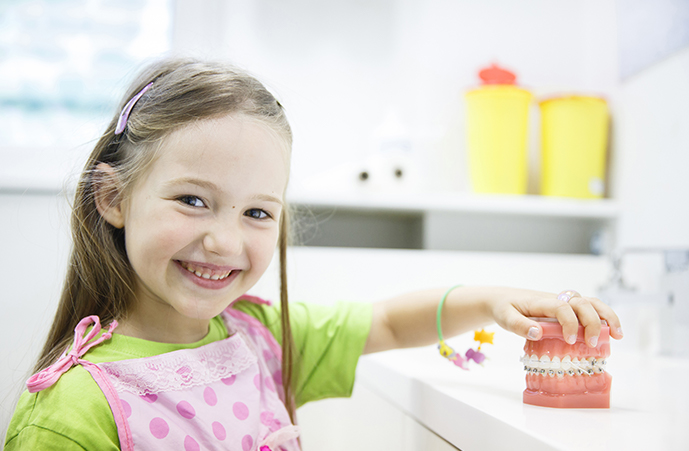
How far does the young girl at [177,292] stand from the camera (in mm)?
559

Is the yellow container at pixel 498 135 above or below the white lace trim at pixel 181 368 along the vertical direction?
above

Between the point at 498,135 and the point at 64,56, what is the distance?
1065 millimetres

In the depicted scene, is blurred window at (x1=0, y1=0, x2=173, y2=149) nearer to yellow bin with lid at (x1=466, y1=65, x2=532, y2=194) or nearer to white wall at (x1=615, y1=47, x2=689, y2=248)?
yellow bin with lid at (x1=466, y1=65, x2=532, y2=194)

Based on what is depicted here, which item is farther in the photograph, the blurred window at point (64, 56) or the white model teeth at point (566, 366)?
the blurred window at point (64, 56)

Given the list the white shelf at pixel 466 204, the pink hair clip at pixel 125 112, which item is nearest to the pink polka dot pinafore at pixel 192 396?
the pink hair clip at pixel 125 112

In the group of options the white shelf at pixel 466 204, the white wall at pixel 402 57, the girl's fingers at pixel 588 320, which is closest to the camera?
the girl's fingers at pixel 588 320

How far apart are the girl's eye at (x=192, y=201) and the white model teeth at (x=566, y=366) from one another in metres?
0.39

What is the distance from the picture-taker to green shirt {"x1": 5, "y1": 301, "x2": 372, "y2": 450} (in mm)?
526

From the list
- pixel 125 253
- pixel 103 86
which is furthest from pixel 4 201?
pixel 125 253

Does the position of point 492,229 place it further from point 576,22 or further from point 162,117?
point 162,117

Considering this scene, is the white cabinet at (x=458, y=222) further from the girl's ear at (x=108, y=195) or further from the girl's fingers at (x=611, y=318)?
the girl's fingers at (x=611, y=318)

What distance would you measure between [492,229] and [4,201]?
1.07 m

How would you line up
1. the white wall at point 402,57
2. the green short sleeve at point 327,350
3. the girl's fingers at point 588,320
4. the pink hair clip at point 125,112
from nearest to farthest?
the girl's fingers at point 588,320, the pink hair clip at point 125,112, the green short sleeve at point 327,350, the white wall at point 402,57

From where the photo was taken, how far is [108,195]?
2.18ft
